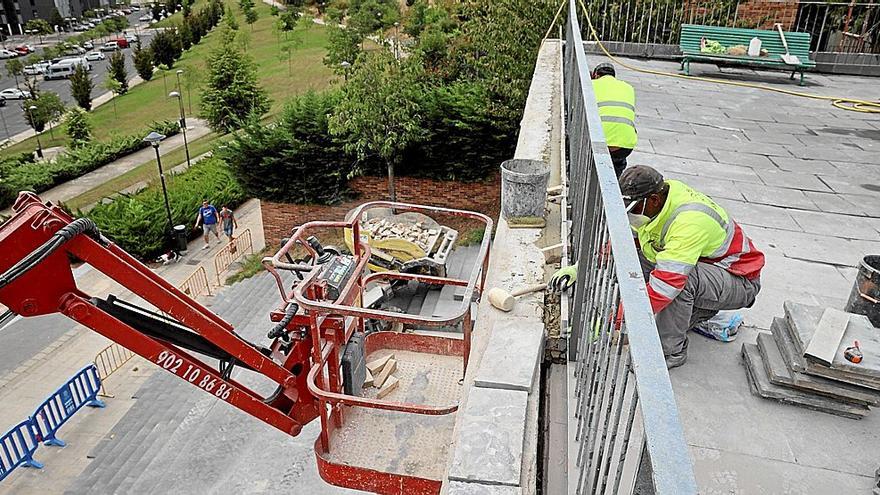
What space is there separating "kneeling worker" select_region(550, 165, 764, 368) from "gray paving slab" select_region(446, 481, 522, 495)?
1.39 metres

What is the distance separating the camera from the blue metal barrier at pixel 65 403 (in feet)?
39.2

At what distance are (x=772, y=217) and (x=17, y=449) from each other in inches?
503

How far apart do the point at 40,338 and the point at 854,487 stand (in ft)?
61.1

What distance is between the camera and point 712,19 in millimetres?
13891

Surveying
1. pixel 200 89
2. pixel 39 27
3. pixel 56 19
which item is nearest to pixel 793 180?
pixel 200 89

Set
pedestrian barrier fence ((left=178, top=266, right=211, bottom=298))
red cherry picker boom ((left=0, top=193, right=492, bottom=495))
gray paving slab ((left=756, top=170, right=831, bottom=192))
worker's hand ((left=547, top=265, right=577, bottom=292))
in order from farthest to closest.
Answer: pedestrian barrier fence ((left=178, top=266, right=211, bottom=298)) → gray paving slab ((left=756, top=170, right=831, bottom=192)) → red cherry picker boom ((left=0, top=193, right=492, bottom=495)) → worker's hand ((left=547, top=265, right=577, bottom=292))

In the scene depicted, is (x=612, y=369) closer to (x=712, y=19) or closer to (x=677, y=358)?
(x=677, y=358)

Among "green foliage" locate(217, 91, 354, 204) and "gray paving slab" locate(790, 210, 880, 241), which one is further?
"green foliage" locate(217, 91, 354, 204)

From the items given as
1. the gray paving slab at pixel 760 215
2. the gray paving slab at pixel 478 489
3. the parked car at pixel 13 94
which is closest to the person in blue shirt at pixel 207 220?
the gray paving slab at pixel 760 215

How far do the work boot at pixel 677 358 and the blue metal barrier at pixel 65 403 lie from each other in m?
11.9

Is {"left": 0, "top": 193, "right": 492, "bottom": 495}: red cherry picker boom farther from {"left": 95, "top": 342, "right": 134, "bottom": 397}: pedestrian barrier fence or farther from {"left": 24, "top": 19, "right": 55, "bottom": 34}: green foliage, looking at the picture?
{"left": 24, "top": 19, "right": 55, "bottom": 34}: green foliage

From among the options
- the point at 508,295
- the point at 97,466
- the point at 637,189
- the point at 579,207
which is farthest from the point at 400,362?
the point at 97,466

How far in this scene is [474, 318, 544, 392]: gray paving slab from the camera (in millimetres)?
3688

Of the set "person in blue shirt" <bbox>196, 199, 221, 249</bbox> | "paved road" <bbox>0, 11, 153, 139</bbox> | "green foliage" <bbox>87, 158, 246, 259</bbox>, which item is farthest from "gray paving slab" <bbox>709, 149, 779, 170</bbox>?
"paved road" <bbox>0, 11, 153, 139</bbox>
